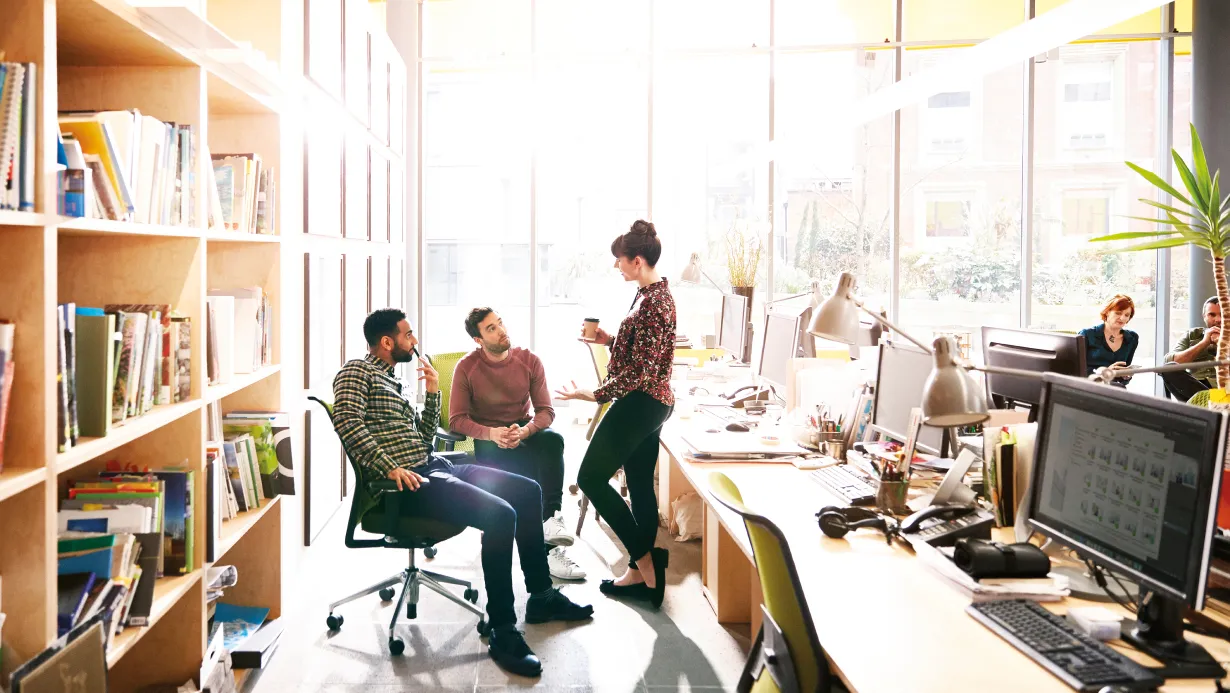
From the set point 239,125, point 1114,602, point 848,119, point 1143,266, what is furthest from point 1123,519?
point 1143,266

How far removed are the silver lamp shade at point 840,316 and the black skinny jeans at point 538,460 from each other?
212 centimetres

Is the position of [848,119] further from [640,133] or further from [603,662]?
[640,133]

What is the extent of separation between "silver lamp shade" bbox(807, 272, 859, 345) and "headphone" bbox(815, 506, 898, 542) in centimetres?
49

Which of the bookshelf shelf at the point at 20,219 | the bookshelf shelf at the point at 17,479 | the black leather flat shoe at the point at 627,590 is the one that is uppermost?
the bookshelf shelf at the point at 20,219

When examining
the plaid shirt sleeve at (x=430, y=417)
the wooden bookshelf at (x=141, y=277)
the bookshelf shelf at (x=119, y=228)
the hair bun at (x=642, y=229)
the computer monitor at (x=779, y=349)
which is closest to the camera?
the wooden bookshelf at (x=141, y=277)

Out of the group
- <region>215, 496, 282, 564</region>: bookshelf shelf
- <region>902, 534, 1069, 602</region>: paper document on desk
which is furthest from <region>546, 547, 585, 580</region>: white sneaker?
<region>902, 534, 1069, 602</region>: paper document on desk

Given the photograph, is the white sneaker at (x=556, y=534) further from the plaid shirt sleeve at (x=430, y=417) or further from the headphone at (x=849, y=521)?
the headphone at (x=849, y=521)

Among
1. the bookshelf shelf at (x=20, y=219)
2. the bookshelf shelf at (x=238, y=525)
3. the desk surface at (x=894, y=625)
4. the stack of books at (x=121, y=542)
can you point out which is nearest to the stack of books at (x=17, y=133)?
the bookshelf shelf at (x=20, y=219)

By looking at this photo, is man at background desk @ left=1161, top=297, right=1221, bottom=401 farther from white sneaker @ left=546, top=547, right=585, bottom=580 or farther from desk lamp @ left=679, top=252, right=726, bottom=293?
white sneaker @ left=546, top=547, right=585, bottom=580

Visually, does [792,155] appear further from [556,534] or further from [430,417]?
[430,417]

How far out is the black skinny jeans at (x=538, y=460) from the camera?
423cm

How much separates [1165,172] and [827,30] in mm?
3133

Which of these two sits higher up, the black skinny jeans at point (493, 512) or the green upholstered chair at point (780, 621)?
the green upholstered chair at point (780, 621)

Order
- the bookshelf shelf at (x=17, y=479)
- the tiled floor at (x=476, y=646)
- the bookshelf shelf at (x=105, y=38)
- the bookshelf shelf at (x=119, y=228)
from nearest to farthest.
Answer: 1. the bookshelf shelf at (x=17, y=479)
2. the bookshelf shelf at (x=119, y=228)
3. the bookshelf shelf at (x=105, y=38)
4. the tiled floor at (x=476, y=646)
